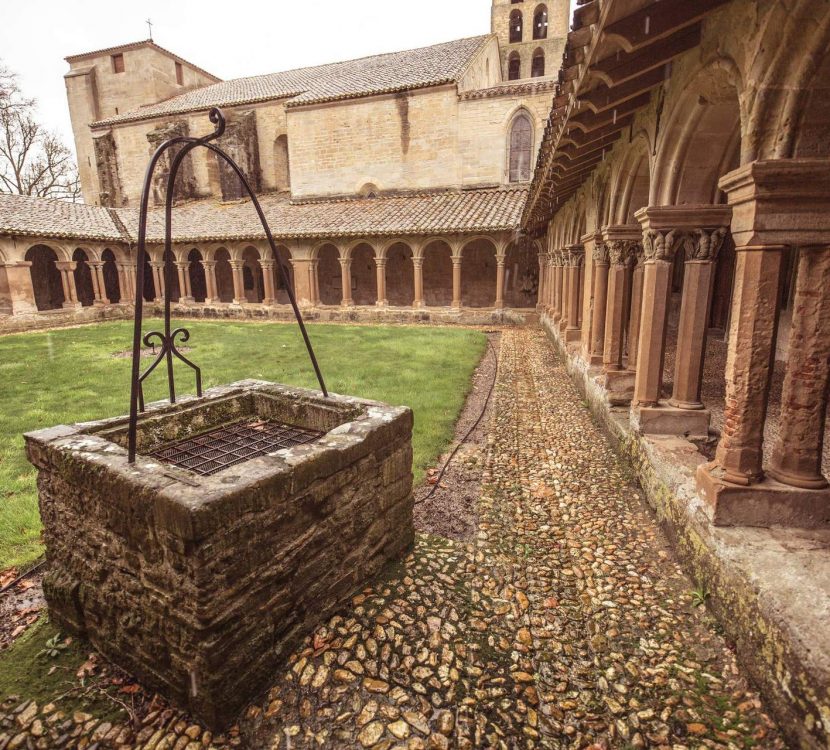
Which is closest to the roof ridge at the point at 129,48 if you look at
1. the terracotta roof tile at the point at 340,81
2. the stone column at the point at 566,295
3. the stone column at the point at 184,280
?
the terracotta roof tile at the point at 340,81

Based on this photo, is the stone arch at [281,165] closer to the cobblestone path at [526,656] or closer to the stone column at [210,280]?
the stone column at [210,280]

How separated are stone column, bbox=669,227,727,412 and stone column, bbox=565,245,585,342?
546cm

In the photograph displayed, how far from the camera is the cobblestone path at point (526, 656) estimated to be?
2.15 metres

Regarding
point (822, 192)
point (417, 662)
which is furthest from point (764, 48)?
point (417, 662)

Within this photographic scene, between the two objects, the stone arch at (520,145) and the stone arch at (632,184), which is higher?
the stone arch at (520,145)

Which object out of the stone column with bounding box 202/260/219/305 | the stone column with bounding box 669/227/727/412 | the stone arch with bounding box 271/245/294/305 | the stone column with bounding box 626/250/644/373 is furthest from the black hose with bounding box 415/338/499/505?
the stone column with bounding box 202/260/219/305

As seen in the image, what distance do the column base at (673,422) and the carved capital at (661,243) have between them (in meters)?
1.41

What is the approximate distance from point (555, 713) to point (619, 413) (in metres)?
3.86

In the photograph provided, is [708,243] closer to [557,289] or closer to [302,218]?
[557,289]

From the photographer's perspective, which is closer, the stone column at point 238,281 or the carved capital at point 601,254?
the carved capital at point 601,254

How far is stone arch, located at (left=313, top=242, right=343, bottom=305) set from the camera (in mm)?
21906

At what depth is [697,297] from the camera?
13.6 ft

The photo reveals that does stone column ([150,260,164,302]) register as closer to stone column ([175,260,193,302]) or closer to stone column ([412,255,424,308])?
stone column ([175,260,193,302])

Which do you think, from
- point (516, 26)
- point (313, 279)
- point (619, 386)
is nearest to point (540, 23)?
point (516, 26)
